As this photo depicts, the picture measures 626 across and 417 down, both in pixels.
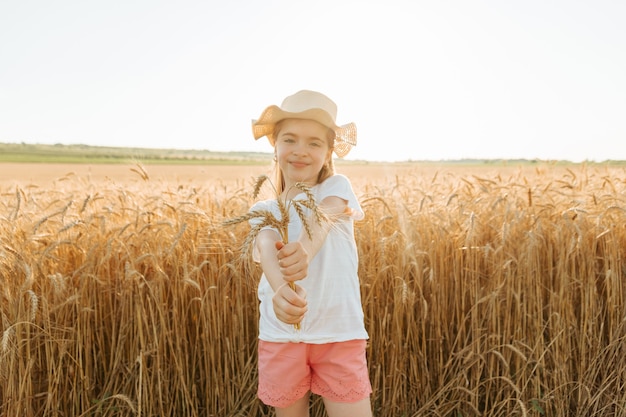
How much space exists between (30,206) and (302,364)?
6.87ft

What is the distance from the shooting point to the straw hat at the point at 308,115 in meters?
2.07

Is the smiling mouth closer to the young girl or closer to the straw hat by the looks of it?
the young girl

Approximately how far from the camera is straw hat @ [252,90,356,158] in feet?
6.81

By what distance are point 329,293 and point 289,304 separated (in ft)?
1.21

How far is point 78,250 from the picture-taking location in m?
2.93

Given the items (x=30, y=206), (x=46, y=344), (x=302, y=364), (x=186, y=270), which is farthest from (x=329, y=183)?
(x=30, y=206)

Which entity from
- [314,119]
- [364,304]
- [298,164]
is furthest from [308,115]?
[364,304]

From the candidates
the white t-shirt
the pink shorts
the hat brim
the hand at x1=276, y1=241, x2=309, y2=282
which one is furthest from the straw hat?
the pink shorts

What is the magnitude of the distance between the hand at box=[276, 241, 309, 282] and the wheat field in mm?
909

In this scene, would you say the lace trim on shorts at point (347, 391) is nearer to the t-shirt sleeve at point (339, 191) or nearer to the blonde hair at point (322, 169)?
the t-shirt sleeve at point (339, 191)

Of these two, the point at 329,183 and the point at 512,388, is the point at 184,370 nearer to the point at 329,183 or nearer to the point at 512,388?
the point at 329,183

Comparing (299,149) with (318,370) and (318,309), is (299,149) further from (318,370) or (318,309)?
(318,370)

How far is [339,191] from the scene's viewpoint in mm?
2039

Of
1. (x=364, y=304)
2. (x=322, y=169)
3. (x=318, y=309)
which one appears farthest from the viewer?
(x=364, y=304)
